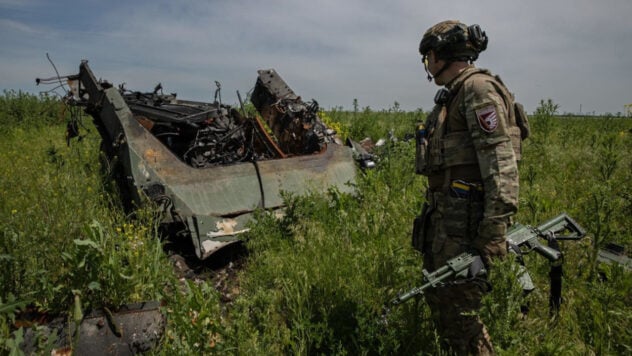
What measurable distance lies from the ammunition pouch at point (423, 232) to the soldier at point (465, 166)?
1.8 inches

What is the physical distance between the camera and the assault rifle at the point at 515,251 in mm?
2377

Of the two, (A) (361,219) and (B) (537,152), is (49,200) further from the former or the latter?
(B) (537,152)

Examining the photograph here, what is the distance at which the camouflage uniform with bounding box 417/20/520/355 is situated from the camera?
236cm

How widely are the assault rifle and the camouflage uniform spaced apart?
61 mm

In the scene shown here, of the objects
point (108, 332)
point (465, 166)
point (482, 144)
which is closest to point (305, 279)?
point (108, 332)

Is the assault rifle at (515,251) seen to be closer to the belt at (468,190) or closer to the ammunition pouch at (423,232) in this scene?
the belt at (468,190)

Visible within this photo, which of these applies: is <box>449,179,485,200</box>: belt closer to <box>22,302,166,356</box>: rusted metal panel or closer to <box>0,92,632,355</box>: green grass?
<box>0,92,632,355</box>: green grass

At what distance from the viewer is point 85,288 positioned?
3.01 m

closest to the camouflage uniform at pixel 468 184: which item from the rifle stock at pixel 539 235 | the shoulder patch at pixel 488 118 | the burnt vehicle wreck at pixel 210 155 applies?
the shoulder patch at pixel 488 118

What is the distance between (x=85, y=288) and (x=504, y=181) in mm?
2766

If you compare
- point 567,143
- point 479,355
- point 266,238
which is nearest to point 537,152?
point 567,143

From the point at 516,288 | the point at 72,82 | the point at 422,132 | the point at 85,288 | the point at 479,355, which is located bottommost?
the point at 479,355

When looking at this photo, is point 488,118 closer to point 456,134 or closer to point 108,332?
point 456,134

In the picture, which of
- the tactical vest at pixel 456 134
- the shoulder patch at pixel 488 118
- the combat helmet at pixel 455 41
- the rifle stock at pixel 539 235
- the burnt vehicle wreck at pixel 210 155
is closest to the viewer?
the shoulder patch at pixel 488 118
